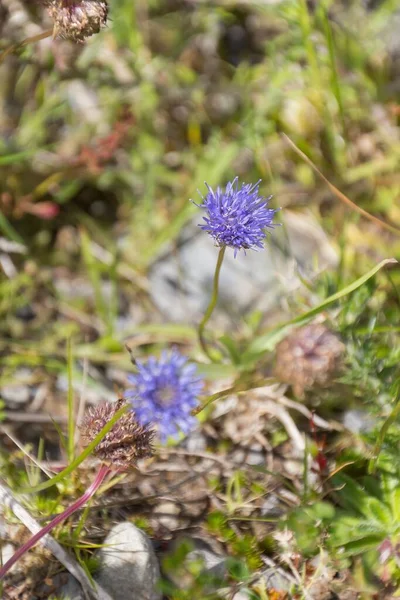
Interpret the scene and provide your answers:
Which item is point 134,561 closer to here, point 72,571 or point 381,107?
point 72,571

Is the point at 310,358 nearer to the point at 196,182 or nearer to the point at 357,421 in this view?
the point at 357,421

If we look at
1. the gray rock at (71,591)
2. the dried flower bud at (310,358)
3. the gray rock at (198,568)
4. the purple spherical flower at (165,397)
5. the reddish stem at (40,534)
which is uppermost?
the purple spherical flower at (165,397)

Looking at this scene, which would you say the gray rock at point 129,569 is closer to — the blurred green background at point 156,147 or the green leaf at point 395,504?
the green leaf at point 395,504

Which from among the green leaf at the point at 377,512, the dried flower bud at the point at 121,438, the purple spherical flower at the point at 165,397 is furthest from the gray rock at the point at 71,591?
the green leaf at the point at 377,512

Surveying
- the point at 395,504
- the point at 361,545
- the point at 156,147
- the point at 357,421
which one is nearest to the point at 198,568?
the point at 361,545

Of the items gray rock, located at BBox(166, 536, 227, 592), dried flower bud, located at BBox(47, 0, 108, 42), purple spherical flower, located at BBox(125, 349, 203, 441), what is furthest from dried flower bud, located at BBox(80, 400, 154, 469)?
dried flower bud, located at BBox(47, 0, 108, 42)

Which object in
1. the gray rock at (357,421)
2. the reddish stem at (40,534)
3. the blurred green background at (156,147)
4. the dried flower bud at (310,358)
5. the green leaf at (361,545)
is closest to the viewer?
the reddish stem at (40,534)

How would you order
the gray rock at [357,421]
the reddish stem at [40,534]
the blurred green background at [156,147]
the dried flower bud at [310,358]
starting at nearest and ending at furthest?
the reddish stem at [40,534] → the dried flower bud at [310,358] → the gray rock at [357,421] → the blurred green background at [156,147]
